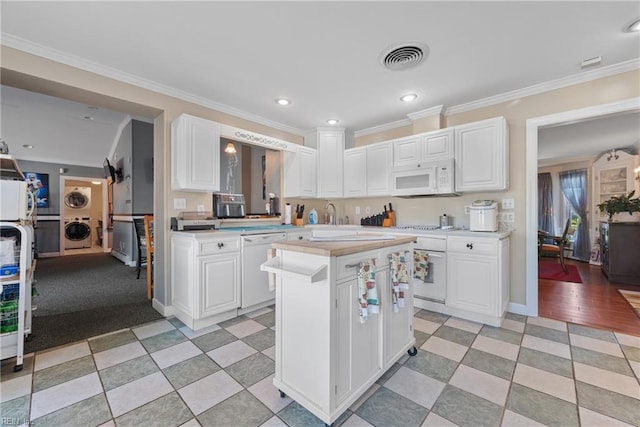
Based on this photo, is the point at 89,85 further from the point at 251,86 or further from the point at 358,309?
the point at 358,309

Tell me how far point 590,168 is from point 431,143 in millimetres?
5505

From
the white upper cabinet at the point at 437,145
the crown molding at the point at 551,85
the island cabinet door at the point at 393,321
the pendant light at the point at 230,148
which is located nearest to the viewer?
the island cabinet door at the point at 393,321

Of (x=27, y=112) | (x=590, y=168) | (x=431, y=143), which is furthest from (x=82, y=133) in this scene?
(x=590, y=168)

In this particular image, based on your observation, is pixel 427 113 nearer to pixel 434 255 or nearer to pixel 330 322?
pixel 434 255

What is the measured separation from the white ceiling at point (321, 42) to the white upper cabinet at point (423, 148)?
465 millimetres

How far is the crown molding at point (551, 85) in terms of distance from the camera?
2387 millimetres

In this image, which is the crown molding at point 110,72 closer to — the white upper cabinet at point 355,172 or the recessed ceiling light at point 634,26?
the white upper cabinet at point 355,172

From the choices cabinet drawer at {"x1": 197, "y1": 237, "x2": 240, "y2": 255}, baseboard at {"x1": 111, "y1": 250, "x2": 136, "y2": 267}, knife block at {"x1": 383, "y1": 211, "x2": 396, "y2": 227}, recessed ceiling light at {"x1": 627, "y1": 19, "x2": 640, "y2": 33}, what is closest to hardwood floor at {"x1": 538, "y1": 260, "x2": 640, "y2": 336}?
knife block at {"x1": 383, "y1": 211, "x2": 396, "y2": 227}

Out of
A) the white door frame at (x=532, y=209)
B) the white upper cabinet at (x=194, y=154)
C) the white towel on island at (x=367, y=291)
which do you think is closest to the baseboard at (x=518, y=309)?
the white door frame at (x=532, y=209)

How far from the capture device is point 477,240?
105 inches

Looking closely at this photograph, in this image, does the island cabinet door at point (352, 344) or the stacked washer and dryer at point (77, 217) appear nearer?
the island cabinet door at point (352, 344)

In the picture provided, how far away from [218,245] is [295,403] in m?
1.58

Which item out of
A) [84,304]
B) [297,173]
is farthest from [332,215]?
[84,304]

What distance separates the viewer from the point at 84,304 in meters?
3.15
